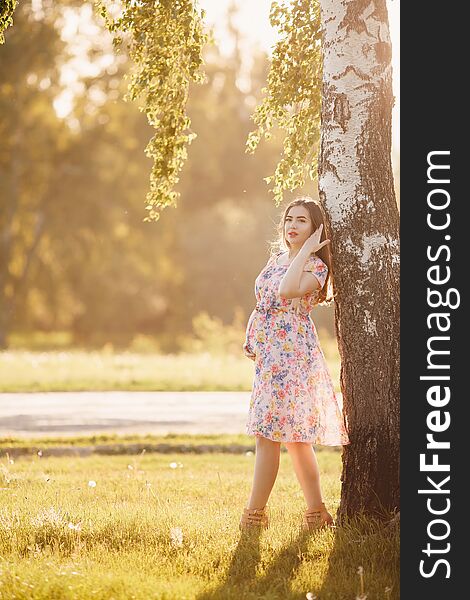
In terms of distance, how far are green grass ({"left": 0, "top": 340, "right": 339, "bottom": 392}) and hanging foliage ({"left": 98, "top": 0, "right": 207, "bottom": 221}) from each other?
8778 mm

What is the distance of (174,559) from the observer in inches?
193

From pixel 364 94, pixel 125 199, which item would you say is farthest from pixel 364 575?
pixel 125 199

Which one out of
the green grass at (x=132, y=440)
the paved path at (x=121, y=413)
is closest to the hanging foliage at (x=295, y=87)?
the green grass at (x=132, y=440)

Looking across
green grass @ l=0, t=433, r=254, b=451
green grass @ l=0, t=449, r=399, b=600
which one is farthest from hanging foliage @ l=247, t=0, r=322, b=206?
green grass @ l=0, t=433, r=254, b=451

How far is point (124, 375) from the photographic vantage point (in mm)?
17062

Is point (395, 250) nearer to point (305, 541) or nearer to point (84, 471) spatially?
point (305, 541)

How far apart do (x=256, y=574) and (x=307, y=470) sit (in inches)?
38.9

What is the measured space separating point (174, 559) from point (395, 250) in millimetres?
2029

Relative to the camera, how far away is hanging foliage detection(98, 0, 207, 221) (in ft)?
22.2

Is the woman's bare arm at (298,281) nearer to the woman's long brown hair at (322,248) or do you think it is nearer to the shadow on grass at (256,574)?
the woman's long brown hair at (322,248)

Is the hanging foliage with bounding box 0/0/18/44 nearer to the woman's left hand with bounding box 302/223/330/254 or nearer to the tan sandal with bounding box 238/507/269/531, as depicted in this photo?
the woman's left hand with bounding box 302/223/330/254

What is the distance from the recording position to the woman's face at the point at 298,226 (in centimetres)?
567

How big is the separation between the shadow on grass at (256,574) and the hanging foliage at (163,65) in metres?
2.62

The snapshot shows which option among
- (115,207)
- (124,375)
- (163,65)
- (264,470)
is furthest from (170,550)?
(115,207)
